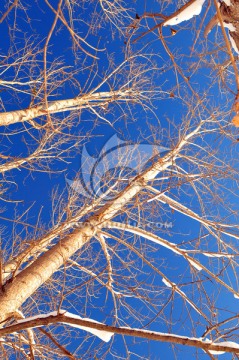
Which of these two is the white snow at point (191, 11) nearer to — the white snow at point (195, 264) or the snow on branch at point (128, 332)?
the snow on branch at point (128, 332)

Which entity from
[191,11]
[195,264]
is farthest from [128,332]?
[195,264]

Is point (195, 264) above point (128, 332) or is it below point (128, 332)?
above

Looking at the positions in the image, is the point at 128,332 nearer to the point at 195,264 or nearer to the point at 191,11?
the point at 191,11

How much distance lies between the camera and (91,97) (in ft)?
16.7

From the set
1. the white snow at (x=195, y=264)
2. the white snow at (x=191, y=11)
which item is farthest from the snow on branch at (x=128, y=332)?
the white snow at (x=195, y=264)

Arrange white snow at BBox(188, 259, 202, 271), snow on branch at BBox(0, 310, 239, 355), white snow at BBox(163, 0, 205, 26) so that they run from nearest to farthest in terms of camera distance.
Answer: snow on branch at BBox(0, 310, 239, 355)
white snow at BBox(163, 0, 205, 26)
white snow at BBox(188, 259, 202, 271)

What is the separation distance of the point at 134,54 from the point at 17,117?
1.81 meters

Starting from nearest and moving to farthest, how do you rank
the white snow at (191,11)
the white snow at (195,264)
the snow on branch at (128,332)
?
the snow on branch at (128,332) < the white snow at (191,11) < the white snow at (195,264)

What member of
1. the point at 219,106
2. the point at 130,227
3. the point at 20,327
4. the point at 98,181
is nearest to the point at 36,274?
the point at 20,327

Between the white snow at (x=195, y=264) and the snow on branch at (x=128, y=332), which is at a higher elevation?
the white snow at (x=195, y=264)

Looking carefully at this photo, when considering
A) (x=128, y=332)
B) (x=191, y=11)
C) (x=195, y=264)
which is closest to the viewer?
(x=128, y=332)

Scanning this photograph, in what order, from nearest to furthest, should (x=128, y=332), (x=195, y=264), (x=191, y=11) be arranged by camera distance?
(x=128, y=332) → (x=191, y=11) → (x=195, y=264)

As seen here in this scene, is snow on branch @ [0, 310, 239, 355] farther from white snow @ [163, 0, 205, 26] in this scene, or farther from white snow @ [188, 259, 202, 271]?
white snow @ [188, 259, 202, 271]

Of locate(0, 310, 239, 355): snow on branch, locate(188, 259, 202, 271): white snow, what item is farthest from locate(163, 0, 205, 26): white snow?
locate(188, 259, 202, 271): white snow
